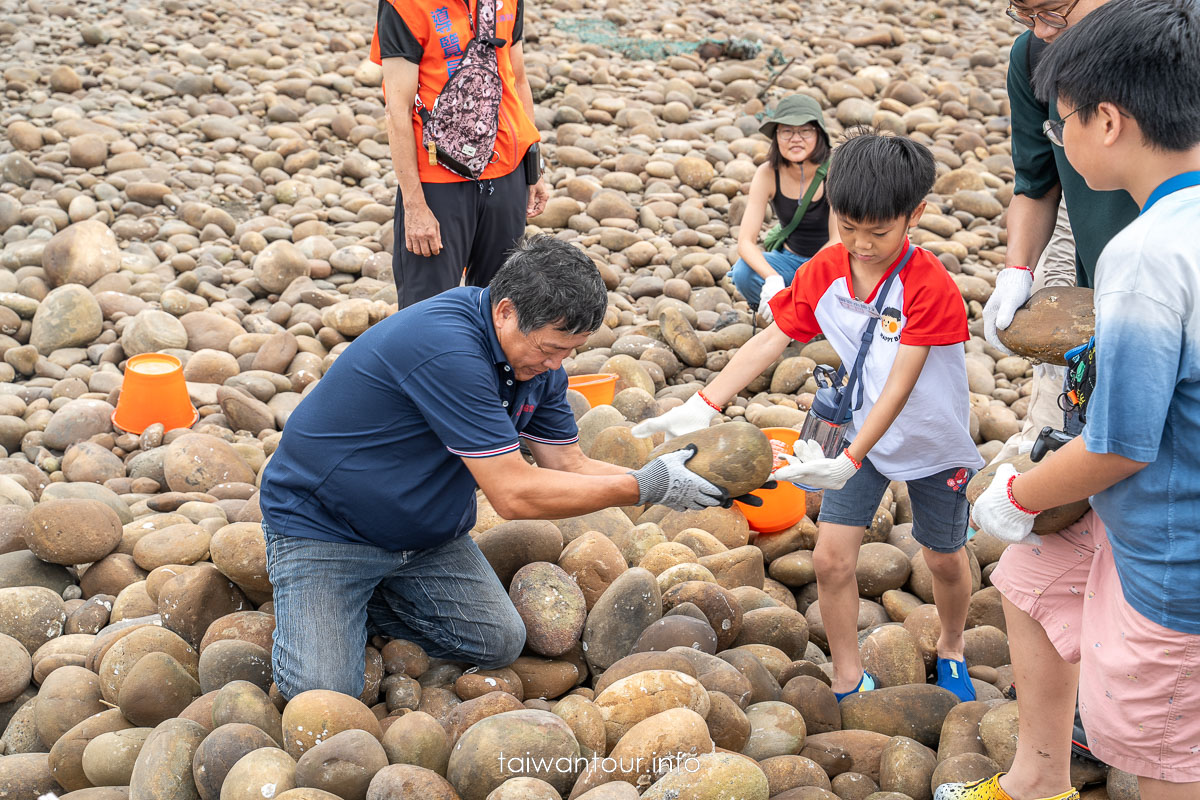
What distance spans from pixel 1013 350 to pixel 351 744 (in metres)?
1.97

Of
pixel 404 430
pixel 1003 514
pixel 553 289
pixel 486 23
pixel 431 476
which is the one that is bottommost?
pixel 431 476

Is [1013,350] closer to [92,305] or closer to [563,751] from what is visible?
[563,751]

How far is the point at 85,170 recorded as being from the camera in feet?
24.8

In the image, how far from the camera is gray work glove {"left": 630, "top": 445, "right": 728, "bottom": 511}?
2.94m

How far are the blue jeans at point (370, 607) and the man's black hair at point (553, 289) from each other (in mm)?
869

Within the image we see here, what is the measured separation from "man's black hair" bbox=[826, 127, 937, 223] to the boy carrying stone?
748 millimetres

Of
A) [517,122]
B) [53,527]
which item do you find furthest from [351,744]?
[517,122]

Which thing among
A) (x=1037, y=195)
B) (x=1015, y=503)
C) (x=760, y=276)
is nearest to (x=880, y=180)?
(x=1037, y=195)

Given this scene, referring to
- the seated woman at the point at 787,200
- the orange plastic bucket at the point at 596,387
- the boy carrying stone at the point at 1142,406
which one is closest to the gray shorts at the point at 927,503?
the boy carrying stone at the point at 1142,406

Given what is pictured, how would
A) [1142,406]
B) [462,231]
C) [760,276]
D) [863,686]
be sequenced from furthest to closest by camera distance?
[760,276]
[462,231]
[863,686]
[1142,406]

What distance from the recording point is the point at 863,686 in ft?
10.4

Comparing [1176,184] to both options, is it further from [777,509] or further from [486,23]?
[486,23]

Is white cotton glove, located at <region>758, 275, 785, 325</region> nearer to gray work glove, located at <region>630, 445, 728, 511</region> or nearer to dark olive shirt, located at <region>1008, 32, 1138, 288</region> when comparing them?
dark olive shirt, located at <region>1008, 32, 1138, 288</region>

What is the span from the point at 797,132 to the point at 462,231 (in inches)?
76.7
